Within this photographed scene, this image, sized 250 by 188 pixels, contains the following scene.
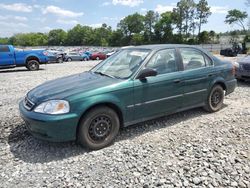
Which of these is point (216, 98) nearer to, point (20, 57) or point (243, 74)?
point (243, 74)

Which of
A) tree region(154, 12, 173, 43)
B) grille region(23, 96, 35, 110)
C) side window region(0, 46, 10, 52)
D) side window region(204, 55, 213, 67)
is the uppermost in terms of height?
tree region(154, 12, 173, 43)

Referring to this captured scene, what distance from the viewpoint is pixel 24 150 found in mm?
3953

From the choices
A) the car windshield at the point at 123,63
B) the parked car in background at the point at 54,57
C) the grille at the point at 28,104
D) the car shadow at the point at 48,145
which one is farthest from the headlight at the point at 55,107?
the parked car in background at the point at 54,57

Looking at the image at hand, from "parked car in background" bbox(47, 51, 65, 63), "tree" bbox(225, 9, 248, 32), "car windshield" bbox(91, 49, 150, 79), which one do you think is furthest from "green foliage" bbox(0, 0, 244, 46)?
"car windshield" bbox(91, 49, 150, 79)

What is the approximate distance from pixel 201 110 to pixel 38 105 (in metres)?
3.67

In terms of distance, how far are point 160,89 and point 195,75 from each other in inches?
39.9

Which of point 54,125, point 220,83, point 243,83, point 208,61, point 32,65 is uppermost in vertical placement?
point 208,61

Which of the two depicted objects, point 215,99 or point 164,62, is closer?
point 164,62

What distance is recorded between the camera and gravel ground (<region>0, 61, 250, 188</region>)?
123 inches

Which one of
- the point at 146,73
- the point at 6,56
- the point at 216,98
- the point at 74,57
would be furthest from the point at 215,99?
the point at 74,57

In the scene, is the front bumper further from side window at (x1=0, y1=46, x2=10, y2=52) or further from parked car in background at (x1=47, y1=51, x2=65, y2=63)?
parked car in background at (x1=47, y1=51, x2=65, y2=63)

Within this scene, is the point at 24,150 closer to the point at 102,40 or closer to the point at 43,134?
the point at 43,134

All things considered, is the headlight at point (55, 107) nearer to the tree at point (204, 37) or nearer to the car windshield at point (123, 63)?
the car windshield at point (123, 63)

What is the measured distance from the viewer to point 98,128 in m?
3.91
